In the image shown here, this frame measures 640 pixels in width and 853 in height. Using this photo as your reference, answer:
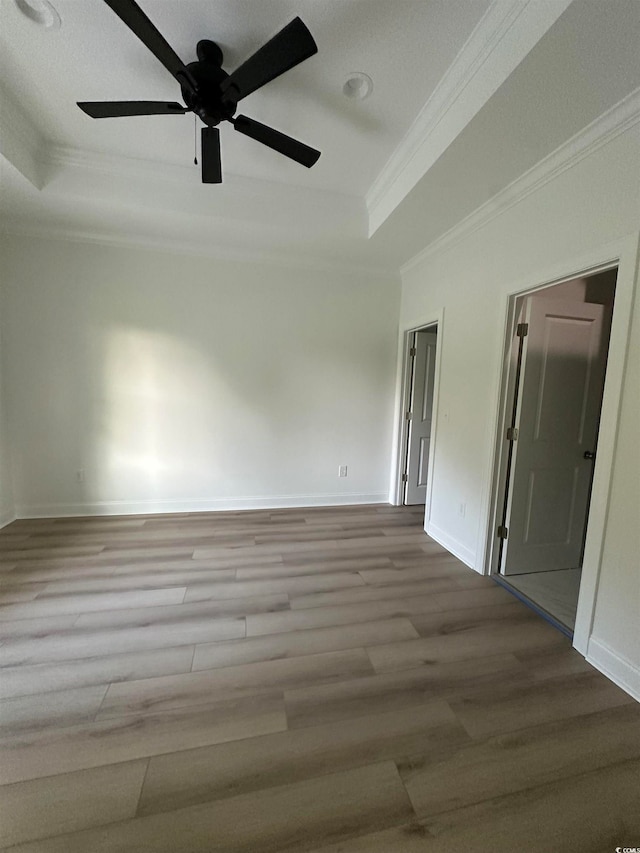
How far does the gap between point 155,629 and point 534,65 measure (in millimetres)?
3234

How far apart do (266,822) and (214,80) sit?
3.02 m

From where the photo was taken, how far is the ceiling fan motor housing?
5.08 ft

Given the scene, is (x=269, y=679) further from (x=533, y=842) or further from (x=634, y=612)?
(x=634, y=612)

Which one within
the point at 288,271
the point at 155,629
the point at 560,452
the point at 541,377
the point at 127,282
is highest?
the point at 288,271

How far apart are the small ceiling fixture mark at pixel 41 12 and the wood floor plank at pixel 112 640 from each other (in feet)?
9.87

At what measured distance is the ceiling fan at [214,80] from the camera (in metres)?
1.25

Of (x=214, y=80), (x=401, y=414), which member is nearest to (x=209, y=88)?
(x=214, y=80)

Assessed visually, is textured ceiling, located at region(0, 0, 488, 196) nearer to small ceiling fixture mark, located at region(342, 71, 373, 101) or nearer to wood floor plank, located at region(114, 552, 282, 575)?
small ceiling fixture mark, located at region(342, 71, 373, 101)

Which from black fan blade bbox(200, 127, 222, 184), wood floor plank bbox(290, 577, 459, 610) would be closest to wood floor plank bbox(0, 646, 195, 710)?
wood floor plank bbox(290, 577, 459, 610)

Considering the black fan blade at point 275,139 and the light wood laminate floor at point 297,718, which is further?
the black fan blade at point 275,139

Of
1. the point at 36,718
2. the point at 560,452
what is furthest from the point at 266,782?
the point at 560,452

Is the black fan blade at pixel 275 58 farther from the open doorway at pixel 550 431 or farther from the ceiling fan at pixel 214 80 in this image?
the open doorway at pixel 550 431

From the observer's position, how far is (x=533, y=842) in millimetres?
988

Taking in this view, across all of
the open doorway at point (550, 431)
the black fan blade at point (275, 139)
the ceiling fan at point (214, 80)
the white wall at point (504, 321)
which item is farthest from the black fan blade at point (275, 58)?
the open doorway at point (550, 431)
